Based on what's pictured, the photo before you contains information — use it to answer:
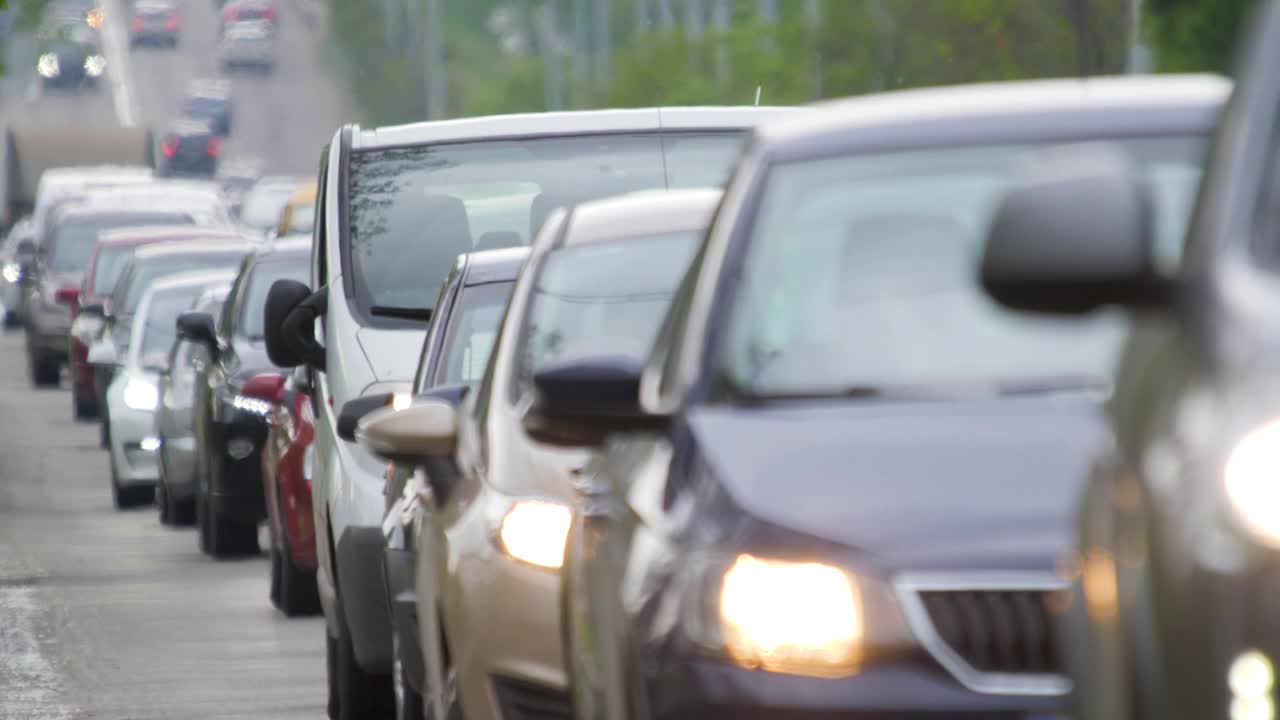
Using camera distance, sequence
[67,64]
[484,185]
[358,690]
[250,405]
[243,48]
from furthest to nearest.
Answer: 1. [243,48]
2. [67,64]
3. [250,405]
4. [484,185]
5. [358,690]

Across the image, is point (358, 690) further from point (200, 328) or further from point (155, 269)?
point (155, 269)

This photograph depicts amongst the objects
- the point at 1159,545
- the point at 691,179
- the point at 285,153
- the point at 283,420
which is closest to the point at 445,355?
the point at 691,179

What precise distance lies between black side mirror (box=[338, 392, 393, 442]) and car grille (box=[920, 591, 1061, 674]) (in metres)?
5.67

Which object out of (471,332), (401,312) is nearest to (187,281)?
(401,312)

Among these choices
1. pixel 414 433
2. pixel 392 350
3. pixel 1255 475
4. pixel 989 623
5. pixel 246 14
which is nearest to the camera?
pixel 1255 475

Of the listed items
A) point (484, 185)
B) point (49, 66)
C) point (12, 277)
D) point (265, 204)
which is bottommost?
point (49, 66)

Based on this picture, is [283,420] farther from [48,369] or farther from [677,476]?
[48,369]

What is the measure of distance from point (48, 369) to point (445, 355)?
30.3 metres

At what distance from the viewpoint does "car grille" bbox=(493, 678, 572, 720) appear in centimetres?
761

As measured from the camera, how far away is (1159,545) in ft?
13.0

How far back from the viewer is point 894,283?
640 cm

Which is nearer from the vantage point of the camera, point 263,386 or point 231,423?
point 263,386

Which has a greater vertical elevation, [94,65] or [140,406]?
[140,406]

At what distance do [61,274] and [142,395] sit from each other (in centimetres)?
1761
